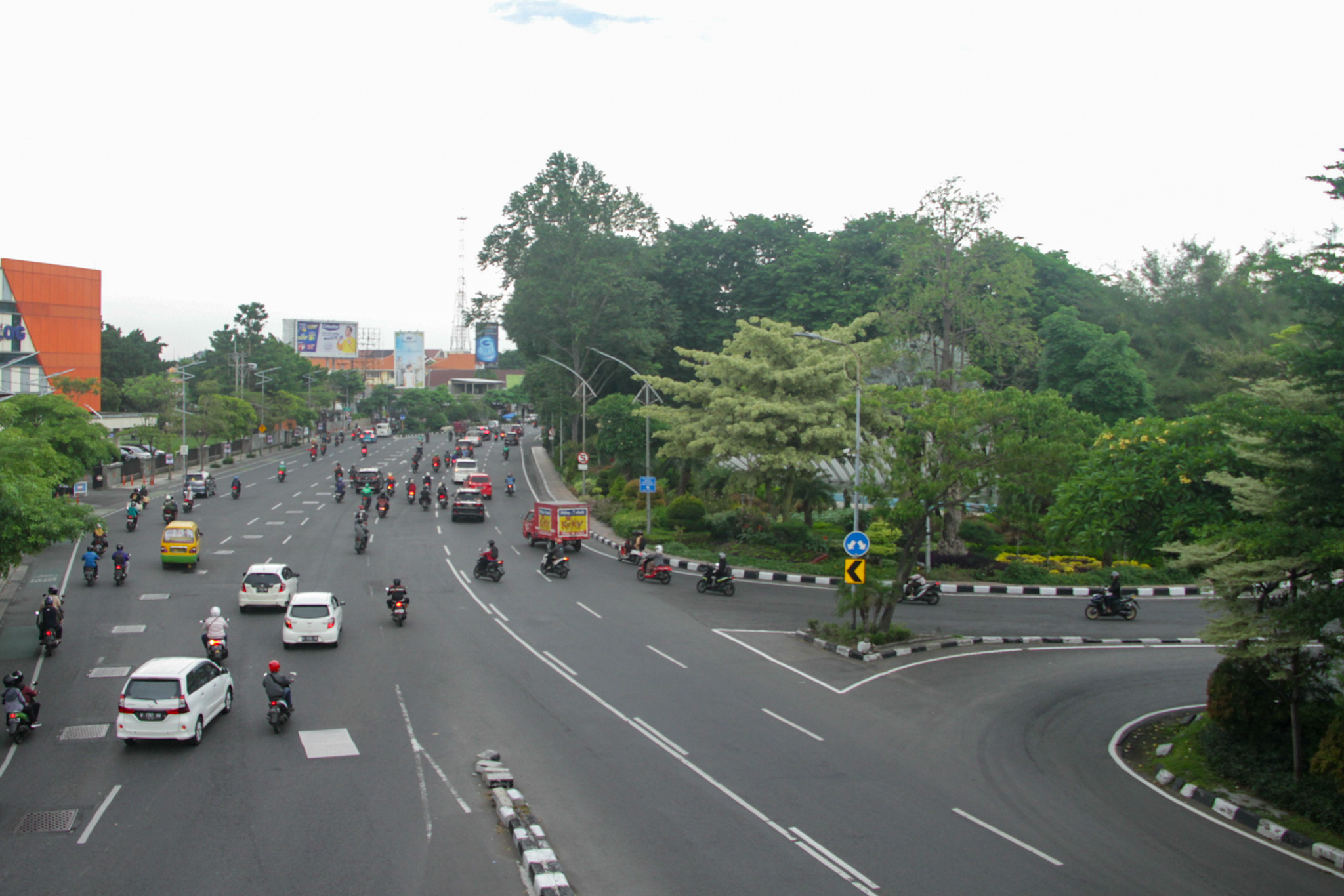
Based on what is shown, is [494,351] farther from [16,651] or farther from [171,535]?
[16,651]

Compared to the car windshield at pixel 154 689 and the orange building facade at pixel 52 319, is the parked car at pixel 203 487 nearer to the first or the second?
the orange building facade at pixel 52 319

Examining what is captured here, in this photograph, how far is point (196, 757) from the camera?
1375 centimetres

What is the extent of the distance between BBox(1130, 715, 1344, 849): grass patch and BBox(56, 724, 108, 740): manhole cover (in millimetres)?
16827

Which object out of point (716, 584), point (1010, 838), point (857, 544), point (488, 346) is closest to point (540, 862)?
point (1010, 838)

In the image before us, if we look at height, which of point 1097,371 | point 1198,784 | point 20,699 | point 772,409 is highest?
point 1097,371

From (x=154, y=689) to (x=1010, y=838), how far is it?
40.8ft

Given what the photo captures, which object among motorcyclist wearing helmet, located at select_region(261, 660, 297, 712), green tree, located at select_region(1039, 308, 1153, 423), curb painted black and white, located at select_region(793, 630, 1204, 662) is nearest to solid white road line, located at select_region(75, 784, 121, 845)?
motorcyclist wearing helmet, located at select_region(261, 660, 297, 712)

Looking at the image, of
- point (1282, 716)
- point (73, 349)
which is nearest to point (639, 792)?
point (1282, 716)

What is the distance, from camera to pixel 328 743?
1441cm

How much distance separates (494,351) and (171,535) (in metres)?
117

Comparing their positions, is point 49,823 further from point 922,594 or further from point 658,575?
point 922,594

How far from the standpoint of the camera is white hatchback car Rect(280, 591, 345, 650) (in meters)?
20.2

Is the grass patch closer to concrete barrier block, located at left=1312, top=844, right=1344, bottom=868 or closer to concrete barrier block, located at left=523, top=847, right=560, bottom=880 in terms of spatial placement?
concrete barrier block, located at left=1312, top=844, right=1344, bottom=868

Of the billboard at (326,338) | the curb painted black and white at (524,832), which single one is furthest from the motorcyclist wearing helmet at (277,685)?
the billboard at (326,338)
